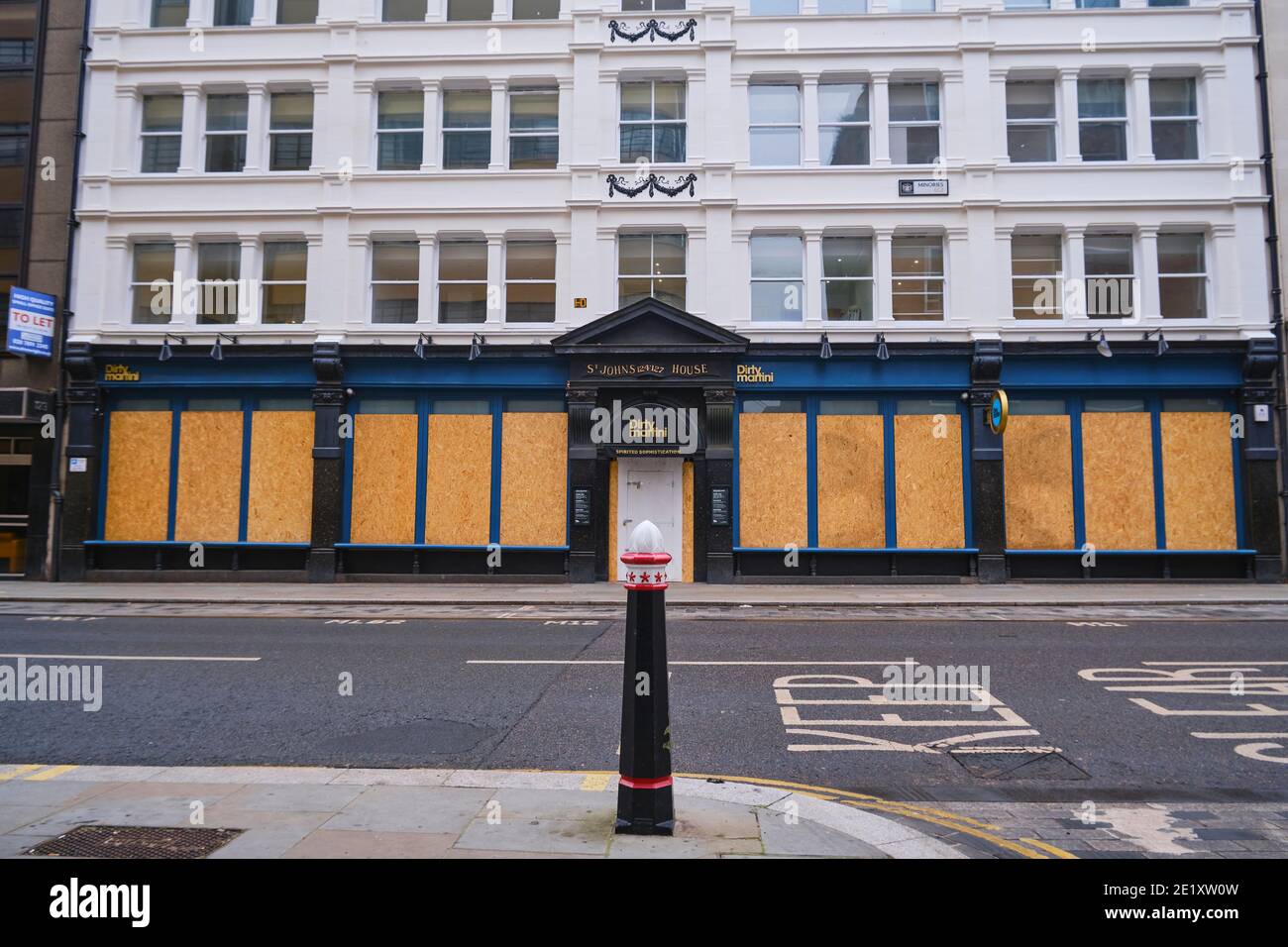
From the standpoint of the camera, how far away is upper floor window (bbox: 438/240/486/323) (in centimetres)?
1934

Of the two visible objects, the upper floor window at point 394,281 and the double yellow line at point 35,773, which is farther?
the upper floor window at point 394,281

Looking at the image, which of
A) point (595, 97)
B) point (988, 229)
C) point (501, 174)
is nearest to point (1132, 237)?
point (988, 229)

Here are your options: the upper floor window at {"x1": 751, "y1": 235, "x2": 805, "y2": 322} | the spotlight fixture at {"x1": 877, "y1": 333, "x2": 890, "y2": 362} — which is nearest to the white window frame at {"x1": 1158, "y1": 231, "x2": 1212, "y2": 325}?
the spotlight fixture at {"x1": 877, "y1": 333, "x2": 890, "y2": 362}

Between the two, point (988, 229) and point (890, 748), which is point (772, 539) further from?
point (890, 748)

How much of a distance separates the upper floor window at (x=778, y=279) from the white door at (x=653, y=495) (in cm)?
425

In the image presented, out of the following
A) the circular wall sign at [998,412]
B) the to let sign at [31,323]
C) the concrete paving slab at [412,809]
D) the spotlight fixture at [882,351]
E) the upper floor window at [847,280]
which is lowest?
the concrete paving slab at [412,809]

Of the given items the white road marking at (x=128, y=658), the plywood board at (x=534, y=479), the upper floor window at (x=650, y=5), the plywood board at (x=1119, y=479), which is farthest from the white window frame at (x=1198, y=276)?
the white road marking at (x=128, y=658)

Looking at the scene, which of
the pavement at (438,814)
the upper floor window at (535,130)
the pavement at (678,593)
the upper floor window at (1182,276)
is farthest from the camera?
the upper floor window at (535,130)

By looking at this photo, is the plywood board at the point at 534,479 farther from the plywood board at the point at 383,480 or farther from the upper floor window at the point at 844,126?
the upper floor window at the point at 844,126

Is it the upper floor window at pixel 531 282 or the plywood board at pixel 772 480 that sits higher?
the upper floor window at pixel 531 282

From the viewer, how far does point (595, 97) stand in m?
19.2

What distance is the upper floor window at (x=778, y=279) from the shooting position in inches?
744

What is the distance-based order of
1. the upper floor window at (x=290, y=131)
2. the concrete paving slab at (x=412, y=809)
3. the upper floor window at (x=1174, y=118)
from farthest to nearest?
the upper floor window at (x=290, y=131) → the upper floor window at (x=1174, y=118) → the concrete paving slab at (x=412, y=809)
